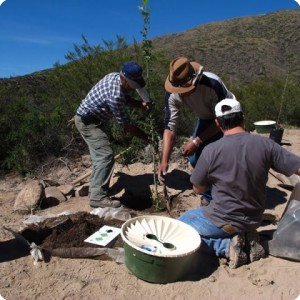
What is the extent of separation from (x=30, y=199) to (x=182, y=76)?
2331 millimetres

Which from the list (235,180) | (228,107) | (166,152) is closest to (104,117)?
(166,152)

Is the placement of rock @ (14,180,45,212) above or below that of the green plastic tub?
above

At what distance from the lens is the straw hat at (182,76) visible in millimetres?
3672

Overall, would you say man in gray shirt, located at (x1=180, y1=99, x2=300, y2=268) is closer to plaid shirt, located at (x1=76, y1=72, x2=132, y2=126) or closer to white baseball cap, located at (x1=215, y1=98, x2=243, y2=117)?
white baseball cap, located at (x1=215, y1=98, x2=243, y2=117)

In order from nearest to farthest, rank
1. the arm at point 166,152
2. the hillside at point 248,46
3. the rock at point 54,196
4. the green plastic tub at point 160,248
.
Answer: the green plastic tub at point 160,248 < the arm at point 166,152 < the rock at point 54,196 < the hillside at point 248,46

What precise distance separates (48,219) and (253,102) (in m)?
10.1

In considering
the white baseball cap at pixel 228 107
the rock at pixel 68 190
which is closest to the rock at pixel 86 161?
the rock at pixel 68 190

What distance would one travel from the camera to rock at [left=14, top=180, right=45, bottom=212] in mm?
4652

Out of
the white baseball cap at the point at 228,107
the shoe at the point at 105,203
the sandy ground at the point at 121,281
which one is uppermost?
the white baseball cap at the point at 228,107

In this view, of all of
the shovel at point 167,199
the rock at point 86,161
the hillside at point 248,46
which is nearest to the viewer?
the shovel at point 167,199

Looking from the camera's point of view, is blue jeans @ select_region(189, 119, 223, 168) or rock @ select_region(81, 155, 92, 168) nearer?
blue jeans @ select_region(189, 119, 223, 168)

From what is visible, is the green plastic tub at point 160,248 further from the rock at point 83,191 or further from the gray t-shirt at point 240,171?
the rock at point 83,191

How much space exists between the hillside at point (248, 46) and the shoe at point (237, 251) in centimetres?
2724

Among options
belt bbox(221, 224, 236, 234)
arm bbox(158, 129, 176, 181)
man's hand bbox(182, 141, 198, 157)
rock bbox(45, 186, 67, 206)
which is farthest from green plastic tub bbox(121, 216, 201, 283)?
rock bbox(45, 186, 67, 206)
